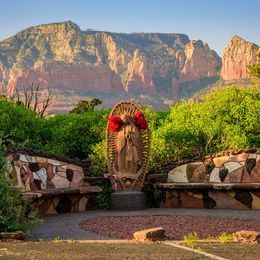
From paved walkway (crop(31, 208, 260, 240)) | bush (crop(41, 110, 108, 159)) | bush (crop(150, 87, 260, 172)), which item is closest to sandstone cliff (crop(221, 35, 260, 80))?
bush (crop(150, 87, 260, 172))

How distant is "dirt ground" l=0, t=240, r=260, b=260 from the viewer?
6.84 m

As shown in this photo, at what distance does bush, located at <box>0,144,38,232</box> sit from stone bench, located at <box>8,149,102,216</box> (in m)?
2.70

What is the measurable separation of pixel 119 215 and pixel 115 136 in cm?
276

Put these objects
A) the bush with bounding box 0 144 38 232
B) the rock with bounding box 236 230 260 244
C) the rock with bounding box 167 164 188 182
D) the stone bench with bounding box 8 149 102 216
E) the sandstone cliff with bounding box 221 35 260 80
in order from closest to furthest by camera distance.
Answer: the rock with bounding box 236 230 260 244 → the bush with bounding box 0 144 38 232 → the stone bench with bounding box 8 149 102 216 → the rock with bounding box 167 164 188 182 → the sandstone cliff with bounding box 221 35 260 80

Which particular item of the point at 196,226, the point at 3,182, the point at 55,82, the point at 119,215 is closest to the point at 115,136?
the point at 119,215

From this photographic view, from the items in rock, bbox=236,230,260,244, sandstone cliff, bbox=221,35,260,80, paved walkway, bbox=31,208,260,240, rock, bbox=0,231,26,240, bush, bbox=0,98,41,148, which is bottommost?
paved walkway, bbox=31,208,260,240

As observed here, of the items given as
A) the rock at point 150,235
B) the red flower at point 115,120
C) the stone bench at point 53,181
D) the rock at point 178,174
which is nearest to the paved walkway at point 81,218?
the stone bench at point 53,181

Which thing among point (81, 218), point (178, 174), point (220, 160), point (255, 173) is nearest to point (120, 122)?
point (178, 174)

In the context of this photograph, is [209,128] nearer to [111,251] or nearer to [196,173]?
[196,173]

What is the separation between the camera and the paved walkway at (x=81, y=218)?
960 centimetres

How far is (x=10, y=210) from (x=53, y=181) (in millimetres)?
5219

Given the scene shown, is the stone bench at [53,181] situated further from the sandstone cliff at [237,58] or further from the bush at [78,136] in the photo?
the sandstone cliff at [237,58]

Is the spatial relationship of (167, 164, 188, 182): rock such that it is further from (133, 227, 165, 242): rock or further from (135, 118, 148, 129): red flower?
(133, 227, 165, 242): rock

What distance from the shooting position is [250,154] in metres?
14.6
